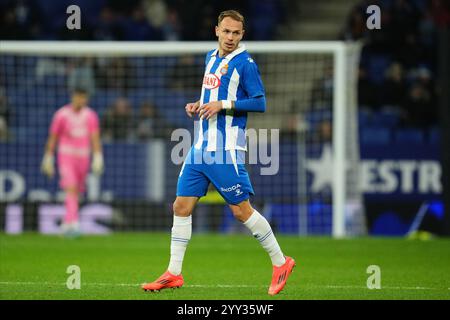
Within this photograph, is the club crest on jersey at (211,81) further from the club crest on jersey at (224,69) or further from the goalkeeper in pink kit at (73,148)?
the goalkeeper in pink kit at (73,148)

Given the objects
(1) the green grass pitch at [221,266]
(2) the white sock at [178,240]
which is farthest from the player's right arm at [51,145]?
(2) the white sock at [178,240]

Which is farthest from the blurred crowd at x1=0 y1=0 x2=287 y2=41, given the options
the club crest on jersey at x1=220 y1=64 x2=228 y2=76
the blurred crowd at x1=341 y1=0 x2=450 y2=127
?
the club crest on jersey at x1=220 y1=64 x2=228 y2=76

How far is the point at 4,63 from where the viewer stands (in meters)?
16.1

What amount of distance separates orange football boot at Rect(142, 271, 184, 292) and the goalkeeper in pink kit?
6418 millimetres

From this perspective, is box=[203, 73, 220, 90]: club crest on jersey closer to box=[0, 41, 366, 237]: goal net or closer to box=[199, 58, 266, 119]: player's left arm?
box=[199, 58, 266, 119]: player's left arm

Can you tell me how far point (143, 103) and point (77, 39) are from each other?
2022 mm

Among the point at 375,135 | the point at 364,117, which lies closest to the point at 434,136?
the point at 375,135

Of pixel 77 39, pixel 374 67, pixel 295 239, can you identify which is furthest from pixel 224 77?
pixel 374 67

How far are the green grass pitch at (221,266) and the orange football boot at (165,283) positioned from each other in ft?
0.18

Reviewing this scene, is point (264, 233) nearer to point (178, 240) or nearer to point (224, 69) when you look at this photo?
point (178, 240)

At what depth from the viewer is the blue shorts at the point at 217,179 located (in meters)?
7.49

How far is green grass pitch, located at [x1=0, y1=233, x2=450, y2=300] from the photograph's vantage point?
7.51 metres

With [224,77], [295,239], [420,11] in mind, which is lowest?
[295,239]

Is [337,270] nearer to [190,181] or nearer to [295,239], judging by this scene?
[190,181]
